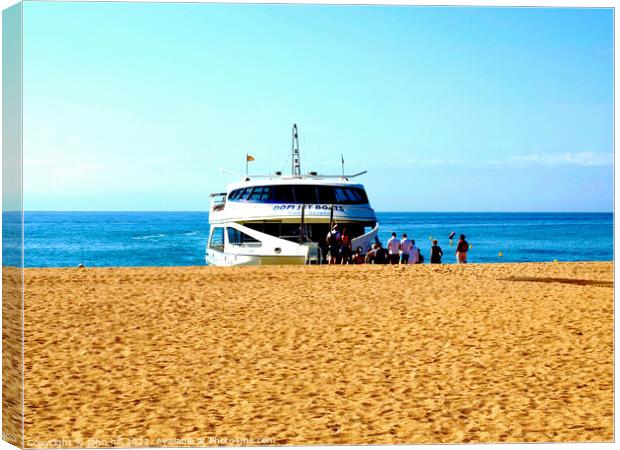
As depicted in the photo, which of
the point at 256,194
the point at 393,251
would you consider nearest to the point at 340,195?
the point at 256,194

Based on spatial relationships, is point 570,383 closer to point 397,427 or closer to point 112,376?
point 397,427

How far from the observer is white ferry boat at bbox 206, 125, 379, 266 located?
24797mm

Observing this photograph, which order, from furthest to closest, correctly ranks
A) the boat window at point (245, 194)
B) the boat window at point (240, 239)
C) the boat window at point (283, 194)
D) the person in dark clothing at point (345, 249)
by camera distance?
the boat window at point (245, 194) → the boat window at point (283, 194) → the boat window at point (240, 239) → the person in dark clothing at point (345, 249)

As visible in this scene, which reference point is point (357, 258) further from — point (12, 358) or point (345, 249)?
point (12, 358)

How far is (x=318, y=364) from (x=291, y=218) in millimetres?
16480

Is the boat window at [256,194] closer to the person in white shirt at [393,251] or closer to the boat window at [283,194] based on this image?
the boat window at [283,194]

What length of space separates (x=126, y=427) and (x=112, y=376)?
176 cm

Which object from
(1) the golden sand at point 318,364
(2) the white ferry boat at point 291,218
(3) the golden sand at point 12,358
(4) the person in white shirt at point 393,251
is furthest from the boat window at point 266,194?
(3) the golden sand at point 12,358

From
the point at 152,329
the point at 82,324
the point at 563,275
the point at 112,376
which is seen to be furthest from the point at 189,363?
the point at 563,275

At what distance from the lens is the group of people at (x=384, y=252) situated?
22.5 meters

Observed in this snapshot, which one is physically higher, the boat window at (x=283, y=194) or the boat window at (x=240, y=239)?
the boat window at (x=283, y=194)


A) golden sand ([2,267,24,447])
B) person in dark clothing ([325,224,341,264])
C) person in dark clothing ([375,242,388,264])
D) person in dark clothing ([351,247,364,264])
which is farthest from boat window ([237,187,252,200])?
golden sand ([2,267,24,447])

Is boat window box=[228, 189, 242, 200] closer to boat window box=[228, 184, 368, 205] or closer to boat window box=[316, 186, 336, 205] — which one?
boat window box=[228, 184, 368, 205]

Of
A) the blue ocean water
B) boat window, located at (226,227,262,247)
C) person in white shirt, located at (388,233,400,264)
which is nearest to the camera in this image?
person in white shirt, located at (388,233,400,264)
